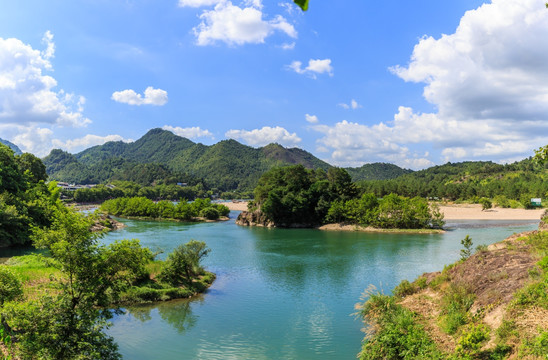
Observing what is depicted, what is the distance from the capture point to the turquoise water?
800 inches

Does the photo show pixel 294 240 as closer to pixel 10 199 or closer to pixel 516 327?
pixel 10 199

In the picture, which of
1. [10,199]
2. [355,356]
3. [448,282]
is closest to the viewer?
→ [355,356]

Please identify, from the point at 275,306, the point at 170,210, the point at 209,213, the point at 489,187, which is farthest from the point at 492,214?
the point at 275,306

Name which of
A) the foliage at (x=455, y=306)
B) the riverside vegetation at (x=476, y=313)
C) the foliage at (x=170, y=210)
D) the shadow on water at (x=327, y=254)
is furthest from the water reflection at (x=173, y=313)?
the foliage at (x=170, y=210)

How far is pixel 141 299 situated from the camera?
27547 mm

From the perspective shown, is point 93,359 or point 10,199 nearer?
point 93,359

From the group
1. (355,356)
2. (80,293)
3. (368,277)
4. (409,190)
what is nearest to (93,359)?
(80,293)

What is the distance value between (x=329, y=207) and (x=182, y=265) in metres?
61.8

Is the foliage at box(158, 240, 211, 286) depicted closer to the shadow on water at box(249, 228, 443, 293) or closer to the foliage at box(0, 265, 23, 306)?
the shadow on water at box(249, 228, 443, 293)

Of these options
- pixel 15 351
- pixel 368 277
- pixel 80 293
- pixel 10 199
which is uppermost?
pixel 10 199

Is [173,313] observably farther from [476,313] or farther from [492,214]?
[492,214]

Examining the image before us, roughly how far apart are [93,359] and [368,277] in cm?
2901

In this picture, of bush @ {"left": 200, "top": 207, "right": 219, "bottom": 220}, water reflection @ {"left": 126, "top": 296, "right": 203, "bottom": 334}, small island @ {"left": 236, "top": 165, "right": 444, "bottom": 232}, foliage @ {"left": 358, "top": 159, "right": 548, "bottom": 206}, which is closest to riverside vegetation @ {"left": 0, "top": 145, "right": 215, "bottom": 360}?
water reflection @ {"left": 126, "top": 296, "right": 203, "bottom": 334}

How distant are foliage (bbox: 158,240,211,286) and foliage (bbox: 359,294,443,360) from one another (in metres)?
18.4
